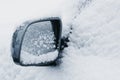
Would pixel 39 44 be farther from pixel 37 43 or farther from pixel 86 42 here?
pixel 86 42

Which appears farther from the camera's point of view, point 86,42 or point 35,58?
point 86,42

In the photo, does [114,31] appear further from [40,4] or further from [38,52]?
[40,4]

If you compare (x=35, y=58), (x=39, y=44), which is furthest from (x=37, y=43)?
(x=35, y=58)

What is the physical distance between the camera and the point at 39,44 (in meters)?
2.02

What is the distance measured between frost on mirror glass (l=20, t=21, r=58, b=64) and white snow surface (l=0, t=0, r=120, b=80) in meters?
0.08

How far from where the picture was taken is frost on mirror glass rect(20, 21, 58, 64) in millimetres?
1927

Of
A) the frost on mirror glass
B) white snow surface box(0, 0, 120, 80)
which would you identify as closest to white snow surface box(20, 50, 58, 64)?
the frost on mirror glass

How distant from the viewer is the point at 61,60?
2105mm

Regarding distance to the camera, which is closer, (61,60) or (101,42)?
(101,42)

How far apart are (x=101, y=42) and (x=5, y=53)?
92 centimetres

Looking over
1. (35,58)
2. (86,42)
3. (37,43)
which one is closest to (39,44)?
(37,43)


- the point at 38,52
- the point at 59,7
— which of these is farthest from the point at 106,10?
the point at 38,52

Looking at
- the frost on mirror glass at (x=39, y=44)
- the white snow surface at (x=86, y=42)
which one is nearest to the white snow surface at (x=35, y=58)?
the frost on mirror glass at (x=39, y=44)

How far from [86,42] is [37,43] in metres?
0.32
